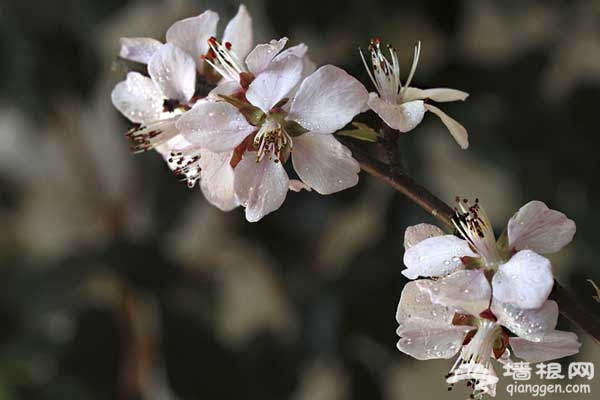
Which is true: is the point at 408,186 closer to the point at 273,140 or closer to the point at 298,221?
the point at 273,140

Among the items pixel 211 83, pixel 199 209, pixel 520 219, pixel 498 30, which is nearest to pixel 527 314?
pixel 520 219

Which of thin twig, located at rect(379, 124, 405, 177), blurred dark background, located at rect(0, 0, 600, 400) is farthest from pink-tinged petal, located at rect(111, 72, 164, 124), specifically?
blurred dark background, located at rect(0, 0, 600, 400)

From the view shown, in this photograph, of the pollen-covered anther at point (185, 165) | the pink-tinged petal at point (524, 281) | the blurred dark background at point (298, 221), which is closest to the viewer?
the pink-tinged petal at point (524, 281)

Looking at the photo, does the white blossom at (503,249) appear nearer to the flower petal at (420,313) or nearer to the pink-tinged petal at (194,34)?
the flower petal at (420,313)

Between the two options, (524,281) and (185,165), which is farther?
(185,165)

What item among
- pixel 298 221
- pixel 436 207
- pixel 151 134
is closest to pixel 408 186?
pixel 436 207

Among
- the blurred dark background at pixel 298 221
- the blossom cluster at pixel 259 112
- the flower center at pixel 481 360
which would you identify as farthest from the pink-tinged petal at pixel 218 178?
the blurred dark background at pixel 298 221
